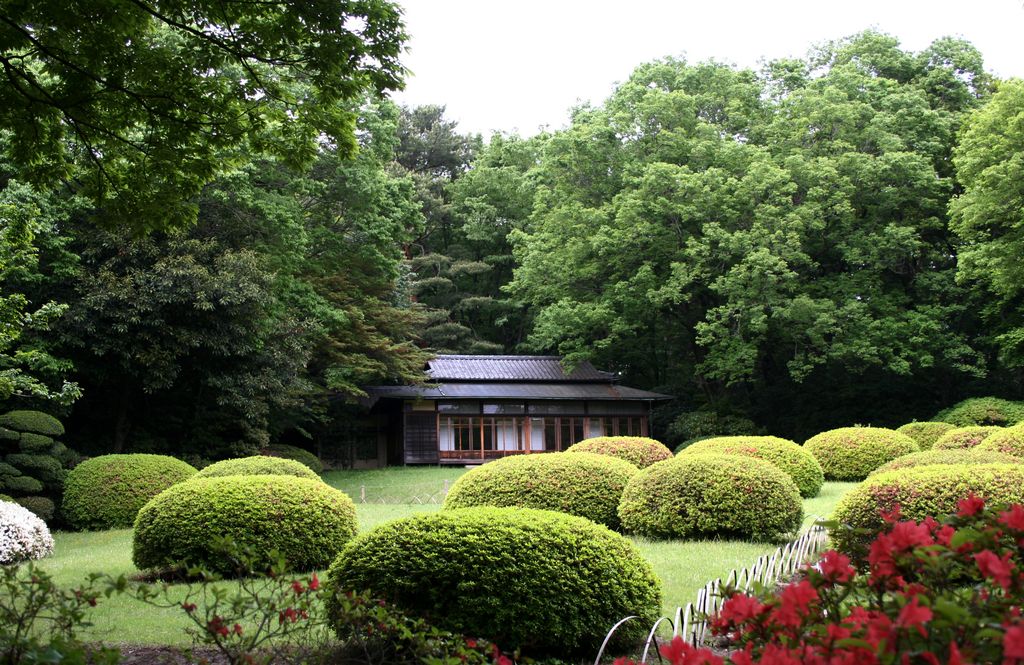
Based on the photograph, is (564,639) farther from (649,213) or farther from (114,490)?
(649,213)

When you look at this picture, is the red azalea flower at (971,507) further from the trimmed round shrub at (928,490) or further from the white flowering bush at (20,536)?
the white flowering bush at (20,536)

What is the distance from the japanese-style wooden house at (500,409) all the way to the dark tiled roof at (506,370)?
38 mm

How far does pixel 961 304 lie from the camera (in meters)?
29.0

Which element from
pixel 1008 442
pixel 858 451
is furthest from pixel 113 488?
pixel 1008 442

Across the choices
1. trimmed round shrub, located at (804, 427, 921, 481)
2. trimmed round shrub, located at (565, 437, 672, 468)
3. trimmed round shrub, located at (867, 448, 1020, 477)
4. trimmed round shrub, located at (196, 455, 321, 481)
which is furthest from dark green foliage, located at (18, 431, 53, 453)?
trimmed round shrub, located at (804, 427, 921, 481)

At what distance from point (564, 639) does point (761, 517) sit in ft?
17.9

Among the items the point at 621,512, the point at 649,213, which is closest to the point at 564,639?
the point at 621,512

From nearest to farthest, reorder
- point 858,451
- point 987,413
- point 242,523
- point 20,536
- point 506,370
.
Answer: point 242,523, point 20,536, point 858,451, point 987,413, point 506,370

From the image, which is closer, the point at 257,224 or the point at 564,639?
the point at 564,639

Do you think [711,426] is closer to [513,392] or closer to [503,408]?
[513,392]

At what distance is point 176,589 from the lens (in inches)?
339

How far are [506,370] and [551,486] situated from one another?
71.5ft

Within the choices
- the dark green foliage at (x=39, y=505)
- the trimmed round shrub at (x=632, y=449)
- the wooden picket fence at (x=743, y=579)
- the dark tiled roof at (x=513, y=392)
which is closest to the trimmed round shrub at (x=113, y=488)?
the dark green foliage at (x=39, y=505)

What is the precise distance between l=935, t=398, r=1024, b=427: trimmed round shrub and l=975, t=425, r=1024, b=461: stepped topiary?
1260cm
